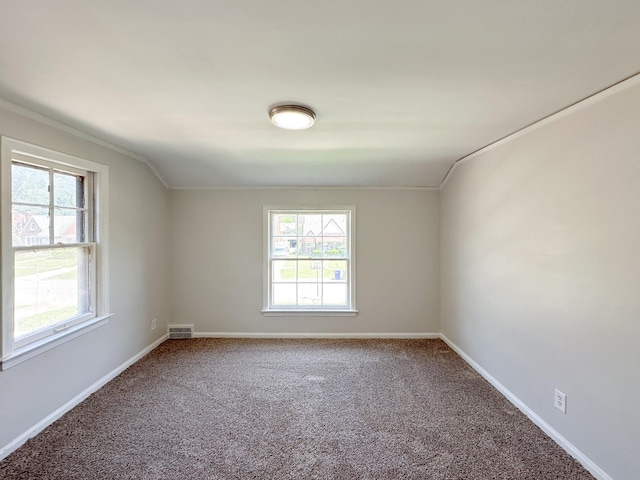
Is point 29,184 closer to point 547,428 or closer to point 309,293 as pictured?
point 309,293

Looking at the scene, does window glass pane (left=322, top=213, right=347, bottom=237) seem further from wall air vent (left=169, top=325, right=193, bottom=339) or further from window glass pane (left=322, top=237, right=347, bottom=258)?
wall air vent (left=169, top=325, right=193, bottom=339)

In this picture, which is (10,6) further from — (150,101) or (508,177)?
(508,177)

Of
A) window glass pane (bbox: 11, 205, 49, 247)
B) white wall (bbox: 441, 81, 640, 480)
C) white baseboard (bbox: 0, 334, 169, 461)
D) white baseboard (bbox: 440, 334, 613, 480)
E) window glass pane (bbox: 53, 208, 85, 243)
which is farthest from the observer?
window glass pane (bbox: 53, 208, 85, 243)

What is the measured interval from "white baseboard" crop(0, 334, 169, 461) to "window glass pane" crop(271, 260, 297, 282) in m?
1.79

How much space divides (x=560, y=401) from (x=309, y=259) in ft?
9.40

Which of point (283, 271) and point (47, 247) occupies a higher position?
point (47, 247)

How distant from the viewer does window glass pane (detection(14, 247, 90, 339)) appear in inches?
82.0

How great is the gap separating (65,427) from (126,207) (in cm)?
195

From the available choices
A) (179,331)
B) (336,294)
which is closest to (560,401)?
(336,294)

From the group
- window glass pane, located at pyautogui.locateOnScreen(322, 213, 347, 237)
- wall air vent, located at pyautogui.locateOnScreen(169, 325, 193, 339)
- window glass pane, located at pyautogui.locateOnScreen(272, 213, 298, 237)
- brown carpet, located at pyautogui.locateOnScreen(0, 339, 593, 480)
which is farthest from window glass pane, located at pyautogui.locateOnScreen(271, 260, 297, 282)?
wall air vent, located at pyautogui.locateOnScreen(169, 325, 193, 339)

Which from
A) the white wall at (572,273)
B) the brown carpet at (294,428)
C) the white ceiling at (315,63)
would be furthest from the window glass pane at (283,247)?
the white wall at (572,273)

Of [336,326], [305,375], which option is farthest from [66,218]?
[336,326]

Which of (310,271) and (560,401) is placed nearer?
(560,401)

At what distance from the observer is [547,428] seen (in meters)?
2.08
